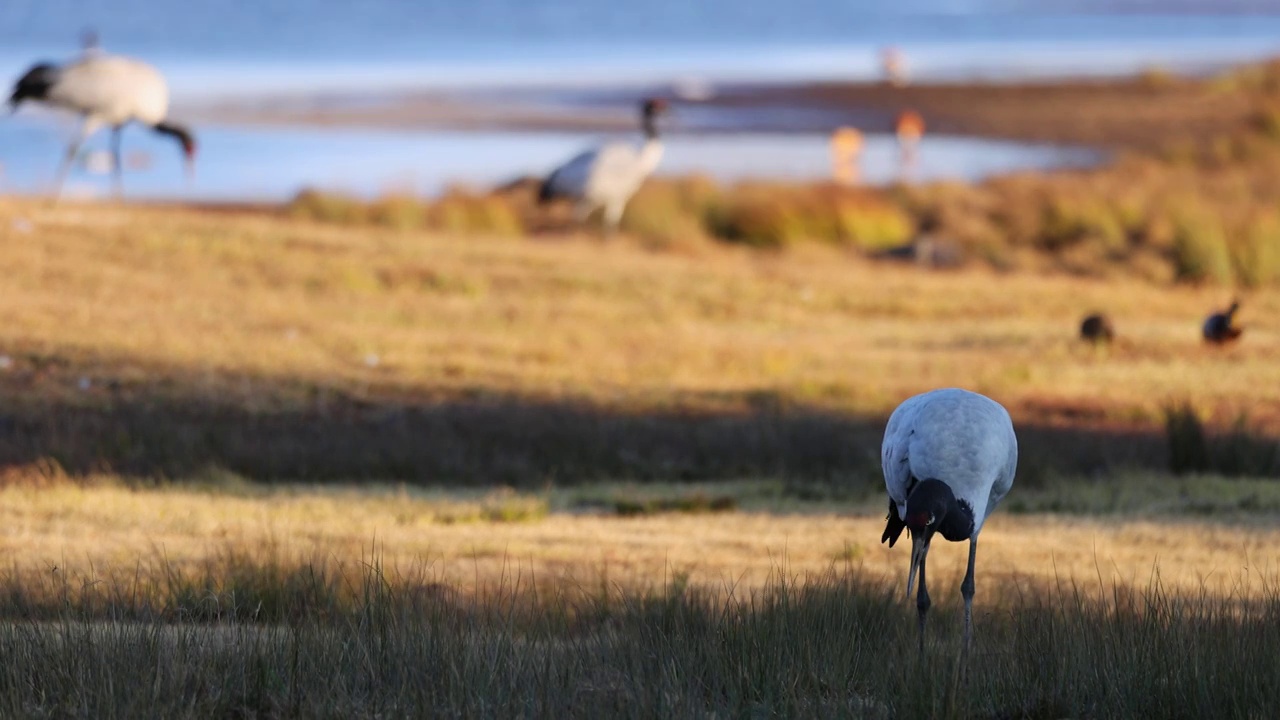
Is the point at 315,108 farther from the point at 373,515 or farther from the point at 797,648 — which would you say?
the point at 797,648

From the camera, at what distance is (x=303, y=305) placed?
18891 millimetres

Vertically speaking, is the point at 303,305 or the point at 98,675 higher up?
the point at 303,305

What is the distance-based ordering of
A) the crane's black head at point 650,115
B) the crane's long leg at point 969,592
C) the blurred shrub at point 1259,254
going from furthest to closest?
the crane's black head at point 650,115, the blurred shrub at point 1259,254, the crane's long leg at point 969,592

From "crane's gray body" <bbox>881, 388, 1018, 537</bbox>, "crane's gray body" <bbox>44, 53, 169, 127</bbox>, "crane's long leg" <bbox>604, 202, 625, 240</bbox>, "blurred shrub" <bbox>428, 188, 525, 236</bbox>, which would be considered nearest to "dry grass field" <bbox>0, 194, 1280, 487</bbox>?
"crane's long leg" <bbox>604, 202, 625, 240</bbox>

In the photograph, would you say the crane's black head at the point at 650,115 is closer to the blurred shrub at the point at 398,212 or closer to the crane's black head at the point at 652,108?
the crane's black head at the point at 652,108

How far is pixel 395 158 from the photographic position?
37.1 metres

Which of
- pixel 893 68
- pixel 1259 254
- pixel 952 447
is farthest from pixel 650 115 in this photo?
pixel 893 68

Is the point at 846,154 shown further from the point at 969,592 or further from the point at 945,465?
the point at 945,465

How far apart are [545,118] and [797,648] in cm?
3956

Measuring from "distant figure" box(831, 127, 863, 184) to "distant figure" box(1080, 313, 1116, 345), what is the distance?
13622 mm

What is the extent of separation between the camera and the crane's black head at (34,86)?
20062 mm

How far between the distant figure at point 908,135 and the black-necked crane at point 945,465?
30178 millimetres

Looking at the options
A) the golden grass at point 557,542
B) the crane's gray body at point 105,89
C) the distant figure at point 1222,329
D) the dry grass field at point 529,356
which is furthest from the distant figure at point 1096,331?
the crane's gray body at point 105,89

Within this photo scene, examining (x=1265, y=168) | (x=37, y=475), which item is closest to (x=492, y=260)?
(x=37, y=475)
